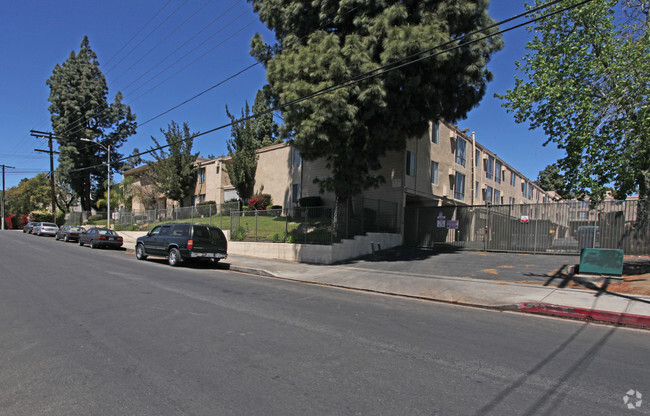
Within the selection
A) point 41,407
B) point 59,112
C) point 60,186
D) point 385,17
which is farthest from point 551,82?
point 60,186

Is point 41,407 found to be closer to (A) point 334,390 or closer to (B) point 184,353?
(B) point 184,353

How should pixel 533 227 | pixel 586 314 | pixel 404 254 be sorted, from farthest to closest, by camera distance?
1. pixel 404 254
2. pixel 533 227
3. pixel 586 314

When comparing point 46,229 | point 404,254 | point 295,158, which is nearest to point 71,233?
point 46,229

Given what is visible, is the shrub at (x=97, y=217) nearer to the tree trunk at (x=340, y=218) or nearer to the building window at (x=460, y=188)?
the tree trunk at (x=340, y=218)

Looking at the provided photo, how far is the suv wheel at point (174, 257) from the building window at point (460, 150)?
21.2m

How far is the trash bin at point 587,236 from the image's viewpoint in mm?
16562

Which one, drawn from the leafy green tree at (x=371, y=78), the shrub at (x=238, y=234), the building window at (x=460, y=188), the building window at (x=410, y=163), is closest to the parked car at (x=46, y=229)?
the shrub at (x=238, y=234)

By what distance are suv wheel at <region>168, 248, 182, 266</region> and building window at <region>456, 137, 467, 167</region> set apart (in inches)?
836

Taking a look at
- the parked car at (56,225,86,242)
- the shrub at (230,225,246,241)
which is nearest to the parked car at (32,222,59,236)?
the parked car at (56,225,86,242)

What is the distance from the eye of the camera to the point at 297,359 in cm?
485

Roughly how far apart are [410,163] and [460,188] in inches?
336

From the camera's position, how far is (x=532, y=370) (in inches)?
A: 184

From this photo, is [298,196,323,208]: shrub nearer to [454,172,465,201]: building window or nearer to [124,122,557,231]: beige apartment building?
[124,122,557,231]: beige apartment building

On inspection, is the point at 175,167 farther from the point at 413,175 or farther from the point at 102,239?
the point at 413,175
